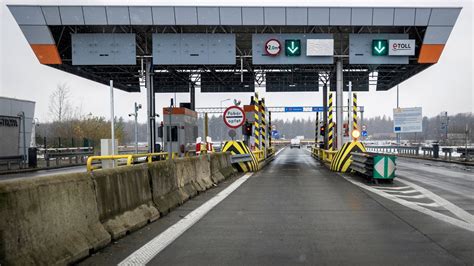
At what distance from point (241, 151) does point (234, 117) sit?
2377mm

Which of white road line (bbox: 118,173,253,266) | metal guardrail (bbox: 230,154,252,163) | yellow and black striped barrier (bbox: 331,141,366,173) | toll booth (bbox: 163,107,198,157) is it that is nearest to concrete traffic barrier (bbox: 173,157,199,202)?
white road line (bbox: 118,173,253,266)

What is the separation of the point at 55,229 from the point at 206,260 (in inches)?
70.9

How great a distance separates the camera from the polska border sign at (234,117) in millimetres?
18344

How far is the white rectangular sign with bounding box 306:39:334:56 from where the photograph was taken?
76.2 feet

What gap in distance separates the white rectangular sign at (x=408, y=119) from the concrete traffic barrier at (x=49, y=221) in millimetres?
46910

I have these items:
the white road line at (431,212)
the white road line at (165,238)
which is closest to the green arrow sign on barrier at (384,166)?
the white road line at (431,212)

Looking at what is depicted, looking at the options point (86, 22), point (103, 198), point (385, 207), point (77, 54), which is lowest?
point (385, 207)

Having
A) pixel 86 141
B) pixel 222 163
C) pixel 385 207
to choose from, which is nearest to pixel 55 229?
pixel 385 207

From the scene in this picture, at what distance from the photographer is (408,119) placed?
156 feet

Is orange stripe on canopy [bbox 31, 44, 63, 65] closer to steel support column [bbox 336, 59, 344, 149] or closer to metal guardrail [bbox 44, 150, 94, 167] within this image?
metal guardrail [bbox 44, 150, 94, 167]

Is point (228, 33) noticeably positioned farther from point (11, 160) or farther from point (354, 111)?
point (11, 160)

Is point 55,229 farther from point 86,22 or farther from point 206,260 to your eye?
point 86,22

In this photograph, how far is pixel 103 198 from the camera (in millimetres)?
6027

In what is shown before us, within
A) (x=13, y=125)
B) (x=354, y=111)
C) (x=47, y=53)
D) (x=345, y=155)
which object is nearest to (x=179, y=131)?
(x=47, y=53)
